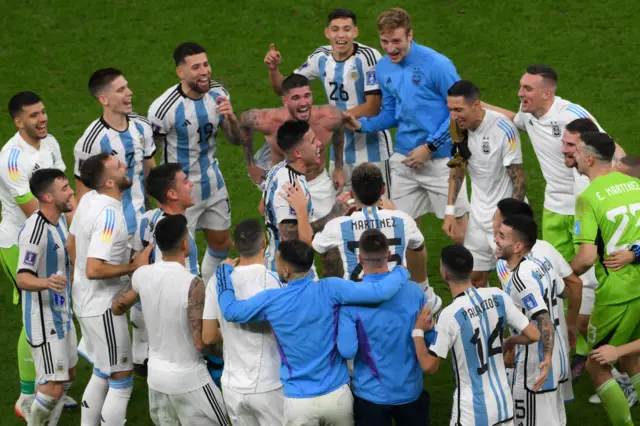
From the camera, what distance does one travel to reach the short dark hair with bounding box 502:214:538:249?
7230 millimetres

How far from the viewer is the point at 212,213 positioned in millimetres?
10289

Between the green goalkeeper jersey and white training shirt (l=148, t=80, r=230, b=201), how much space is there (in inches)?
142

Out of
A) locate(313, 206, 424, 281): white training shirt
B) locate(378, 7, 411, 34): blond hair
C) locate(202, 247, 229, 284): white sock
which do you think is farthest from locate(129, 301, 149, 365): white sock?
locate(378, 7, 411, 34): blond hair

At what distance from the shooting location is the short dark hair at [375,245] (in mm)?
6922

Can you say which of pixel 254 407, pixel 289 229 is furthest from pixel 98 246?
pixel 254 407

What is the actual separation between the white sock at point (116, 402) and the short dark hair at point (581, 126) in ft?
12.6

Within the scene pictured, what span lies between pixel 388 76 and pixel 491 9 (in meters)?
6.49

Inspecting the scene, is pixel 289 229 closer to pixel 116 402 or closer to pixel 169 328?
pixel 169 328

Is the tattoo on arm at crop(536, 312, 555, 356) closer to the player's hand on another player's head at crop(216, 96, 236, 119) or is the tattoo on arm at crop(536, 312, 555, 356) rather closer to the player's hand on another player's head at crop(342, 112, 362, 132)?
the player's hand on another player's head at crop(342, 112, 362, 132)

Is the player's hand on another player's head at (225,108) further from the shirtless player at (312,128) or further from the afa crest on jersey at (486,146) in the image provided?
the afa crest on jersey at (486,146)

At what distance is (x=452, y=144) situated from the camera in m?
9.67

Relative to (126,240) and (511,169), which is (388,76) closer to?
(511,169)

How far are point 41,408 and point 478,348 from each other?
332 cm

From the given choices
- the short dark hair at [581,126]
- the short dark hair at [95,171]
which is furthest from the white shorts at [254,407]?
the short dark hair at [581,126]
